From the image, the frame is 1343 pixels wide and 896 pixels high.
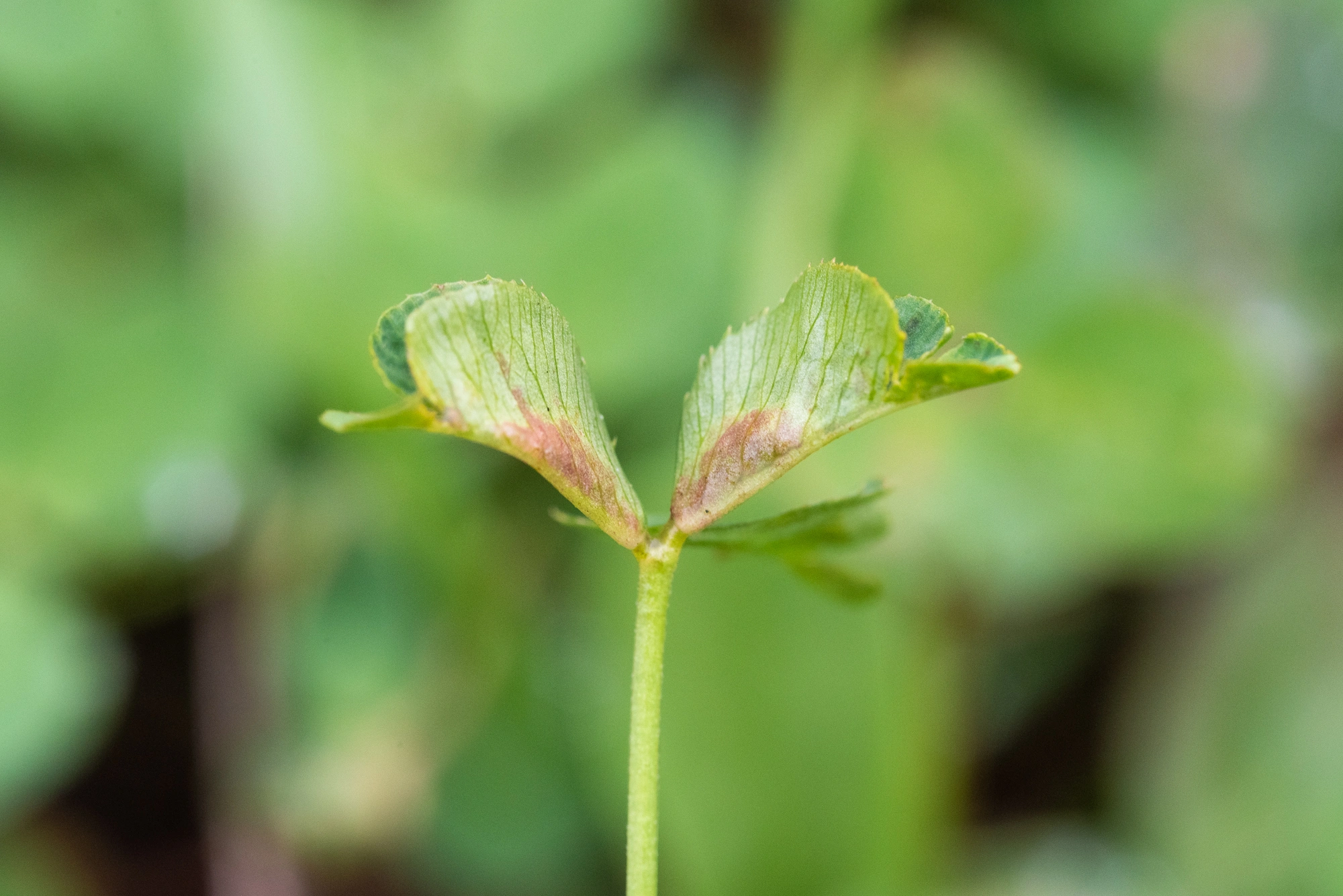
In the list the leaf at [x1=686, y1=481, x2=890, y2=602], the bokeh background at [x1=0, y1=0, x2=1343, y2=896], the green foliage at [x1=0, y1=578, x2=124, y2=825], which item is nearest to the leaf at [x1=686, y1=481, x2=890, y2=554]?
the leaf at [x1=686, y1=481, x2=890, y2=602]

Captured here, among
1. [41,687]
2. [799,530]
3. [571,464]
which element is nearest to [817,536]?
[799,530]

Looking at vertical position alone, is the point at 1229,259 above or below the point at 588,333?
above

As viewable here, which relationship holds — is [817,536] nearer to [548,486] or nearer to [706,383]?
[706,383]

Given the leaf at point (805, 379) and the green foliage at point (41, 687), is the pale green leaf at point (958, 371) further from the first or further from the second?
the green foliage at point (41, 687)

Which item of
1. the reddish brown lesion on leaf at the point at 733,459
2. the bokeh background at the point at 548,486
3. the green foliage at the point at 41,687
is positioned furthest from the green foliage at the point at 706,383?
the green foliage at the point at 41,687

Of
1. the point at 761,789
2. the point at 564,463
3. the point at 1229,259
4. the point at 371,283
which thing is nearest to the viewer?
the point at 564,463

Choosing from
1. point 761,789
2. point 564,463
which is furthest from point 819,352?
point 761,789

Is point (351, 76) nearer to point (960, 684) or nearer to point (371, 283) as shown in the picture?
point (371, 283)
